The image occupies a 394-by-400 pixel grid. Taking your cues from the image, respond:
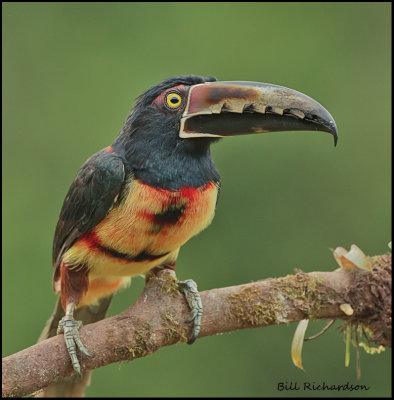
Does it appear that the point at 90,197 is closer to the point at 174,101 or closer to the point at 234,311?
the point at 174,101

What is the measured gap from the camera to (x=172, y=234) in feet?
8.15

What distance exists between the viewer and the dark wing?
246cm

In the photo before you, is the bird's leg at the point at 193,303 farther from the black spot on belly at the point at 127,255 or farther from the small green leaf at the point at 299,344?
the small green leaf at the point at 299,344

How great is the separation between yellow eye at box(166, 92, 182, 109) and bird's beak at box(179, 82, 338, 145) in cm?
4

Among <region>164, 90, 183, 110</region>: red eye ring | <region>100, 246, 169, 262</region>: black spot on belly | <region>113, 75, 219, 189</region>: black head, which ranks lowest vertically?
<region>100, 246, 169, 262</region>: black spot on belly

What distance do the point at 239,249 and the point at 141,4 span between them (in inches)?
81.3

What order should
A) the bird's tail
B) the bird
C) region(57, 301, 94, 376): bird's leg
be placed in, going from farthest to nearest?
the bird's tail
the bird
region(57, 301, 94, 376): bird's leg

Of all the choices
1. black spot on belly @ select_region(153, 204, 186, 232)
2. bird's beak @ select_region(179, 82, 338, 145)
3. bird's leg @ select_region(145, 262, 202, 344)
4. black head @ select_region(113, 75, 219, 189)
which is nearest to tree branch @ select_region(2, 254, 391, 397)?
bird's leg @ select_region(145, 262, 202, 344)

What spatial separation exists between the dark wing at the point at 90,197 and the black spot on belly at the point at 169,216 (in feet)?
0.60

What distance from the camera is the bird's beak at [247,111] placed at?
231 centimetres

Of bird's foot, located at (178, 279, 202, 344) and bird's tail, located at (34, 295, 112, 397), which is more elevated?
bird's foot, located at (178, 279, 202, 344)

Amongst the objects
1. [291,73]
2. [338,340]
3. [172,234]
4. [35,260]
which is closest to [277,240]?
[338,340]

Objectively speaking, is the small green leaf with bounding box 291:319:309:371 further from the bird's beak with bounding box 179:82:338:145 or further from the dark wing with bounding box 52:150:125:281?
the dark wing with bounding box 52:150:125:281

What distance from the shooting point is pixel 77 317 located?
9.75ft
